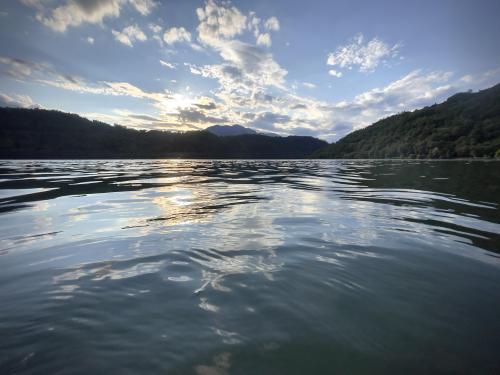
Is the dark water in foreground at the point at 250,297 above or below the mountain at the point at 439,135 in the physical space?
below

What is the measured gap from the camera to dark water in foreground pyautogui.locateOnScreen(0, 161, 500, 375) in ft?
7.91

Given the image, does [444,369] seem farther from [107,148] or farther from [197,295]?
[107,148]

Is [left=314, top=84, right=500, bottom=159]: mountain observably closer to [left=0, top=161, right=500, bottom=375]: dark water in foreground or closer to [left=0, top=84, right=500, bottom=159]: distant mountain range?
[left=0, top=84, right=500, bottom=159]: distant mountain range

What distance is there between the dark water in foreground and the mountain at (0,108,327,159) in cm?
13364

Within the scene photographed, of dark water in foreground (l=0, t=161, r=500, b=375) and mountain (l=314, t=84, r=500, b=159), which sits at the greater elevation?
mountain (l=314, t=84, r=500, b=159)

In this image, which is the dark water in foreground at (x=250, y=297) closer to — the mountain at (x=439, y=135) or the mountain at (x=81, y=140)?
the mountain at (x=439, y=135)

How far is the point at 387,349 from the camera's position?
254 cm

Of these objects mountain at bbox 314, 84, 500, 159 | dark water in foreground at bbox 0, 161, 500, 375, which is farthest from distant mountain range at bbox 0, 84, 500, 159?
dark water in foreground at bbox 0, 161, 500, 375

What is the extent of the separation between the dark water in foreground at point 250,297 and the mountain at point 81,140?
5262 inches

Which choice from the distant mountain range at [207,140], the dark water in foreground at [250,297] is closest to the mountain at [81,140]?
the distant mountain range at [207,140]

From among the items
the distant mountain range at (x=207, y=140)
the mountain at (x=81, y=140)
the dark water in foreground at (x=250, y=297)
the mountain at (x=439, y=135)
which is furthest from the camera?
the mountain at (x=81, y=140)

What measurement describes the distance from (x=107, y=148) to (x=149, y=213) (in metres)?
166

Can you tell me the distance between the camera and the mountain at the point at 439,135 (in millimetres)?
103812

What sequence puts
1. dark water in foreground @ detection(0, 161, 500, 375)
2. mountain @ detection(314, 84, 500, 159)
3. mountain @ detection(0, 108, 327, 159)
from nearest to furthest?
1. dark water in foreground @ detection(0, 161, 500, 375)
2. mountain @ detection(314, 84, 500, 159)
3. mountain @ detection(0, 108, 327, 159)
